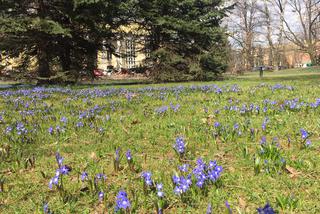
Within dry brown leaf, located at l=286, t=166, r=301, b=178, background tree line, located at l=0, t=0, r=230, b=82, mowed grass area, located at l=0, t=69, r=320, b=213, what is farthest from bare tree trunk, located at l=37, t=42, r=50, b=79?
dry brown leaf, located at l=286, t=166, r=301, b=178

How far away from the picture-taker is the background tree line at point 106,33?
20.2 m

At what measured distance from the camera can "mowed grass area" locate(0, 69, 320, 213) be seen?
3.03m

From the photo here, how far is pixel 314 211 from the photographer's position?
2736 millimetres

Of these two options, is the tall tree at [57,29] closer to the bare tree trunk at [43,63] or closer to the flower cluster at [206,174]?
the bare tree trunk at [43,63]

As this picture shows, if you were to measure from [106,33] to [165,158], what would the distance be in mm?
19402

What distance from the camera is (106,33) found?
2253 centimetres

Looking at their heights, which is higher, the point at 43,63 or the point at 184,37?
the point at 184,37

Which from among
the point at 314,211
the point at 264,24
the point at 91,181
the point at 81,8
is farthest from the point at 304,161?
the point at 264,24

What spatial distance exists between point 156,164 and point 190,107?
385 cm

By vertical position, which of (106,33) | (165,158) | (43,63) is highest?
(106,33)

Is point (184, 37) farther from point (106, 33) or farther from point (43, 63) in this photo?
point (43, 63)

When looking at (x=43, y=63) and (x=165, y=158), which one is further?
(x=43, y=63)

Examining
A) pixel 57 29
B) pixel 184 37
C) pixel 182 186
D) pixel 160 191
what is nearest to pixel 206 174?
pixel 182 186

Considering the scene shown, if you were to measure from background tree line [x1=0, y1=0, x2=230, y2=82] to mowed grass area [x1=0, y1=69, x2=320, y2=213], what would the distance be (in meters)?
14.1
